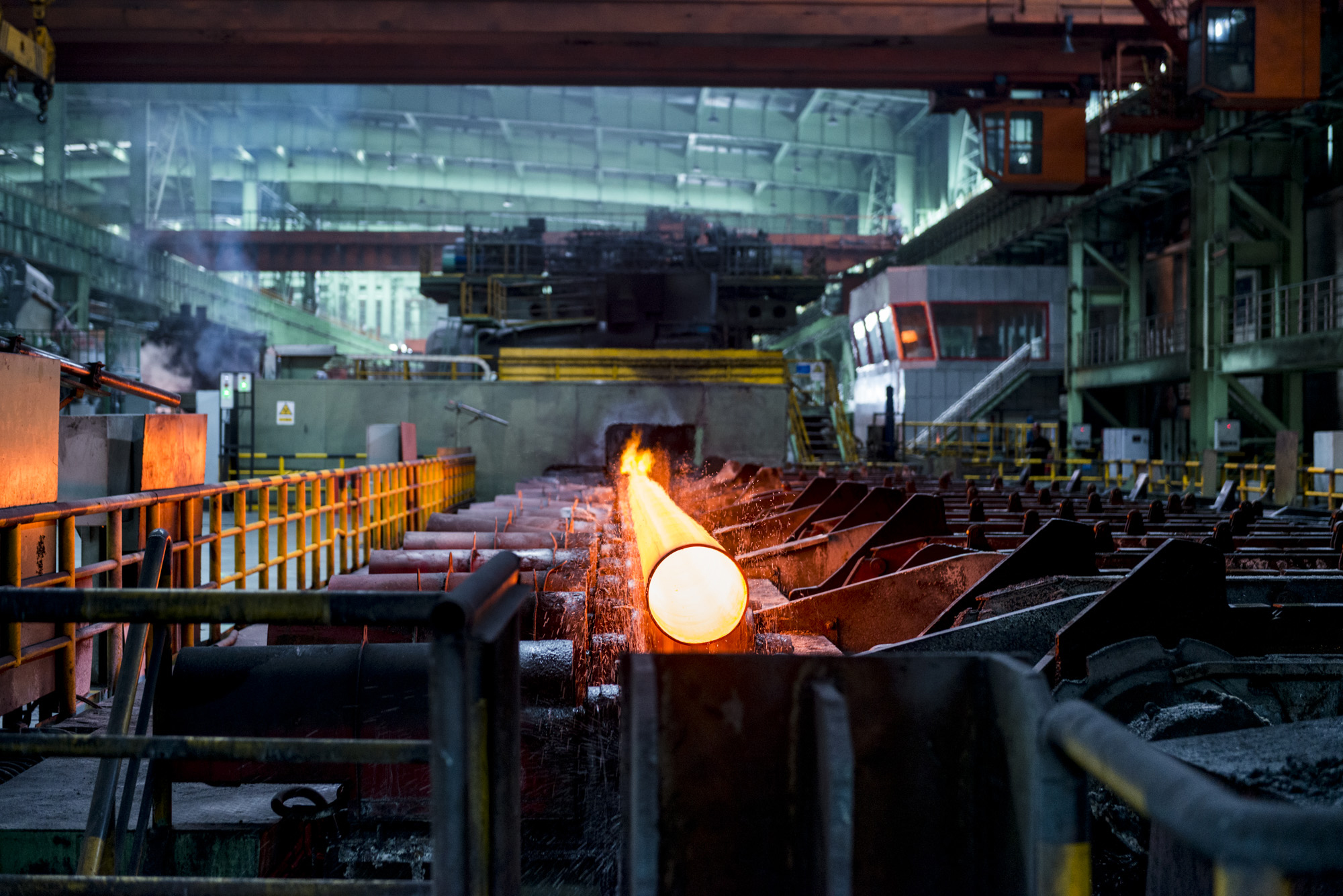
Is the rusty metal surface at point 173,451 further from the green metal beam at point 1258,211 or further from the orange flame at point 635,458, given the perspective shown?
the green metal beam at point 1258,211

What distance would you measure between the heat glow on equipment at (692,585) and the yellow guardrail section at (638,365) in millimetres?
15250

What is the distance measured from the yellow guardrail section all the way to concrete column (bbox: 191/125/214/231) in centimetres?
1598

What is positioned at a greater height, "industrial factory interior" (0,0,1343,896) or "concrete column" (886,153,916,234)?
"concrete column" (886,153,916,234)

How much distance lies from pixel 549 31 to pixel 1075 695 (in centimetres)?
1120

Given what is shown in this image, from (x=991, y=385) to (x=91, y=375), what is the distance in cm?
2225

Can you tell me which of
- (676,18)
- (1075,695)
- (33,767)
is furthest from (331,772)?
(676,18)

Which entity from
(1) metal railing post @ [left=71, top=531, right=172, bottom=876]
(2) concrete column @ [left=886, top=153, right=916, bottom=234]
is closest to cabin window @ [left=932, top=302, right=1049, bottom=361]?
(2) concrete column @ [left=886, top=153, right=916, bottom=234]

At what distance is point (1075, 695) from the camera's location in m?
2.60

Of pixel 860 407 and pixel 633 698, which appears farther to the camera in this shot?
pixel 860 407

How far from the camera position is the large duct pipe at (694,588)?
2.91 m

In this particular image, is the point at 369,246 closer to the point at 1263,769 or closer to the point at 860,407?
the point at 860,407

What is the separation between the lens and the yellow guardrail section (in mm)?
18984

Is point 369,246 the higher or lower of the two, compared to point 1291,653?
higher

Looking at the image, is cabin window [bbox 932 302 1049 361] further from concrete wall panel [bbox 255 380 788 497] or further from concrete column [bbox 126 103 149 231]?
concrete column [bbox 126 103 149 231]
